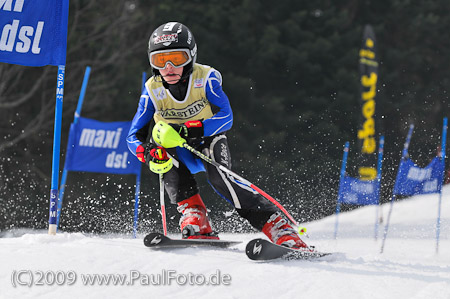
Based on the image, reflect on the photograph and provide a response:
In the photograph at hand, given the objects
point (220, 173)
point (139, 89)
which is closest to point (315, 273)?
point (220, 173)

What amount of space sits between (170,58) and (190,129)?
0.48 m

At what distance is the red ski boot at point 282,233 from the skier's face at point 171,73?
111cm

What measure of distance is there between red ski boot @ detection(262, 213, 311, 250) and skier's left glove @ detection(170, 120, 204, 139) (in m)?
0.75

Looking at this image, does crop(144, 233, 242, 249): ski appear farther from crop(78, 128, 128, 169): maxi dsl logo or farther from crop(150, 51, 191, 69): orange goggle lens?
crop(78, 128, 128, 169): maxi dsl logo

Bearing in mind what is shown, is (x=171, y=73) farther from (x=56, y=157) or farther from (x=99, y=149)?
(x=99, y=149)

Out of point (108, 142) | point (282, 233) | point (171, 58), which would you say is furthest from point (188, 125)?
point (108, 142)

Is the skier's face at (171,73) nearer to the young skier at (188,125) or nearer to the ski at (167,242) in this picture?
the young skier at (188,125)

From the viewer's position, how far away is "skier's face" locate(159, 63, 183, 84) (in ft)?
13.9

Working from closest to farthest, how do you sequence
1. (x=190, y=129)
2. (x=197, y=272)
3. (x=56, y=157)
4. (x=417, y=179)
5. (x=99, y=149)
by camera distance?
1. (x=197, y=272)
2. (x=190, y=129)
3. (x=56, y=157)
4. (x=417, y=179)
5. (x=99, y=149)

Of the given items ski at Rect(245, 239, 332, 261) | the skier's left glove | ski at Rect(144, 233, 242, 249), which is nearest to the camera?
ski at Rect(245, 239, 332, 261)

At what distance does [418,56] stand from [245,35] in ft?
21.4

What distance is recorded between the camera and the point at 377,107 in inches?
601

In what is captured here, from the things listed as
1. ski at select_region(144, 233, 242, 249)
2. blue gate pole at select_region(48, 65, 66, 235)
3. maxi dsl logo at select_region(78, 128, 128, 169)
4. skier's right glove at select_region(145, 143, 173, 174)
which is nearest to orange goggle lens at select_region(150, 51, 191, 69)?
skier's right glove at select_region(145, 143, 173, 174)

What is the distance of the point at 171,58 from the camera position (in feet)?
13.9
